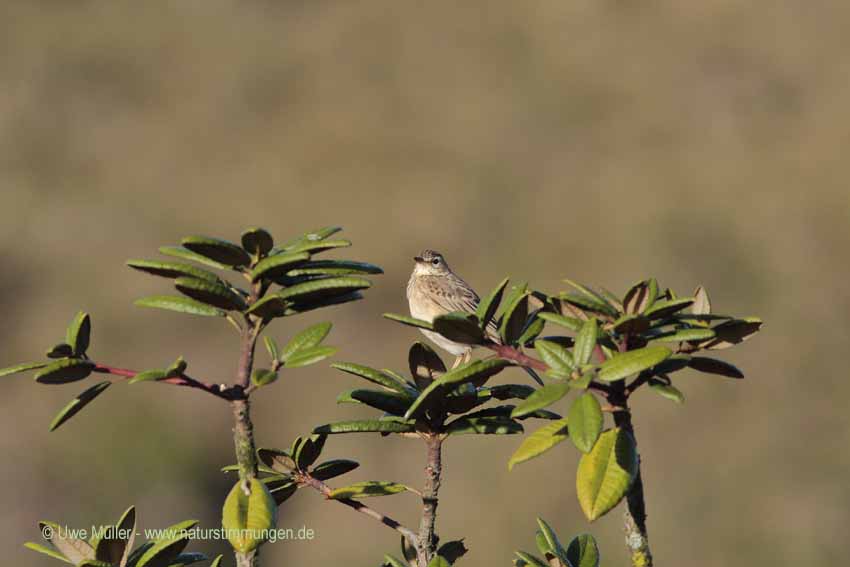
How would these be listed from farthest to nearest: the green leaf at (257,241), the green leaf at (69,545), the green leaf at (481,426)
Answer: the green leaf at (481,426), the green leaf at (69,545), the green leaf at (257,241)

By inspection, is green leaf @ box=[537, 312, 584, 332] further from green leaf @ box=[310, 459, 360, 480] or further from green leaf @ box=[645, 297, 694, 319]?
green leaf @ box=[310, 459, 360, 480]

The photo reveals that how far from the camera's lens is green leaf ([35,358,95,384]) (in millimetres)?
2080

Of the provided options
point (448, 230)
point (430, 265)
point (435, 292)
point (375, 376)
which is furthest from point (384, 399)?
point (448, 230)

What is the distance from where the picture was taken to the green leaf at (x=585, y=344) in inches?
78.5

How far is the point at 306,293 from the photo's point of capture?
6.91 feet

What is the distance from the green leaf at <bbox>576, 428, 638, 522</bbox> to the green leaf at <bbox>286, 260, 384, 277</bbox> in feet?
2.17

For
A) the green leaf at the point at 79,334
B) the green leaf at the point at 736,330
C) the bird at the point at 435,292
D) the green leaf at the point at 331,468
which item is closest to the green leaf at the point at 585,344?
the green leaf at the point at 736,330

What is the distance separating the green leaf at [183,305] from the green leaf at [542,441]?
732mm

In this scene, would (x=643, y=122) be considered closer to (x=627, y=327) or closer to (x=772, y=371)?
(x=772, y=371)

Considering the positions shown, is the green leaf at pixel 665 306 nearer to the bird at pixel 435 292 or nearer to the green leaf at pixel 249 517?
the green leaf at pixel 249 517

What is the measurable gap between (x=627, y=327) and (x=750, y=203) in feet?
50.2

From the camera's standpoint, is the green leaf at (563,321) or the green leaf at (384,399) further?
the green leaf at (384,399)

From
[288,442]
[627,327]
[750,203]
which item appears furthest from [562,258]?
[627,327]

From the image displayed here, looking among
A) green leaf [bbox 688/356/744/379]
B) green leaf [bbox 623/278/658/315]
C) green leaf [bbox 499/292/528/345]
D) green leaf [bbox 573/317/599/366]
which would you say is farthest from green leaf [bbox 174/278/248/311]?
green leaf [bbox 688/356/744/379]
